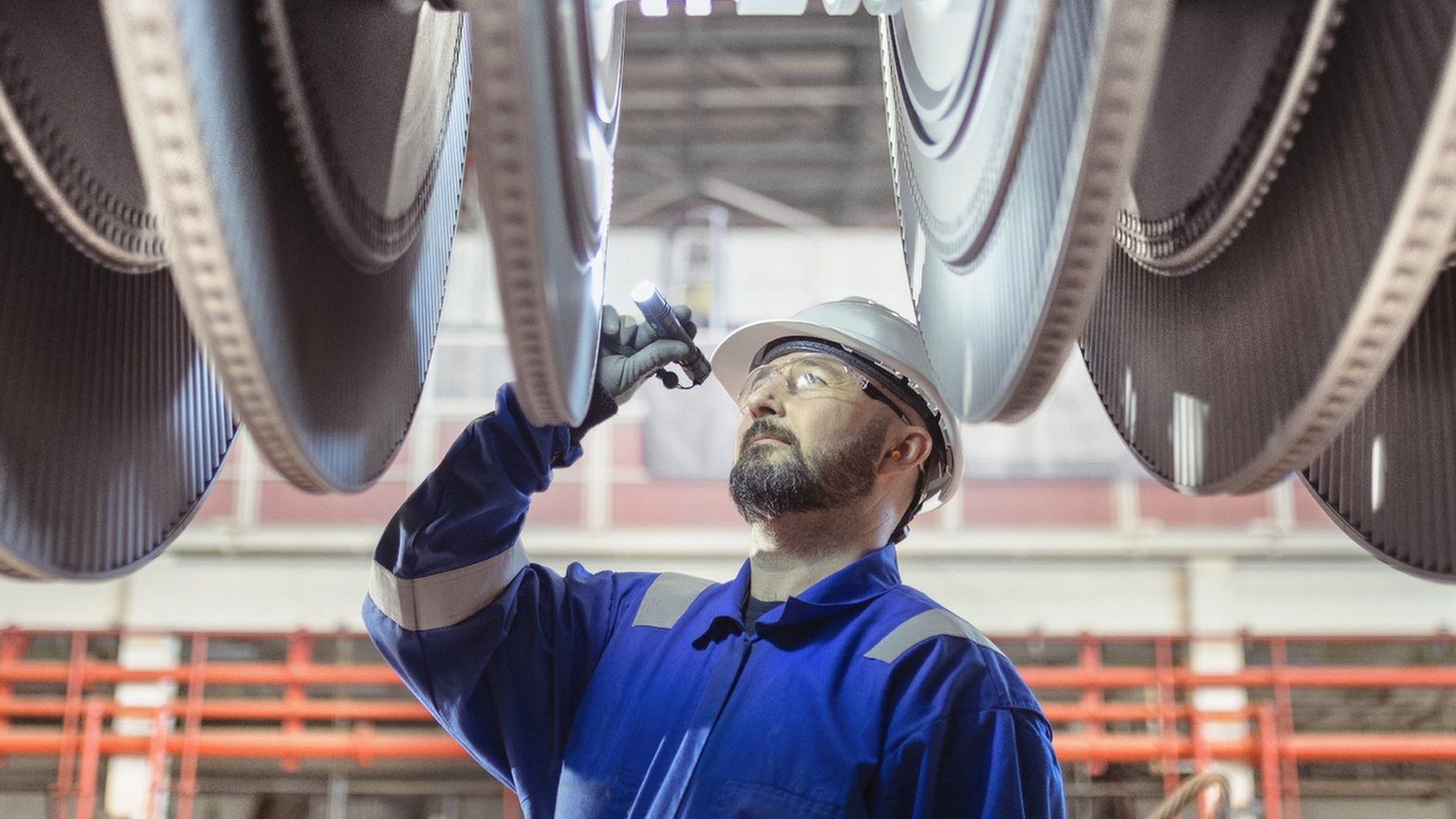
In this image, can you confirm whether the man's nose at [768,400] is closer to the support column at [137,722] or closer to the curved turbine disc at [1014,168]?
the curved turbine disc at [1014,168]

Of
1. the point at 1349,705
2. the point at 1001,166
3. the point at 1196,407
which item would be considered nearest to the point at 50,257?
the point at 1001,166

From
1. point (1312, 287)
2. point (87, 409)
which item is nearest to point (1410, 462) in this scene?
point (1312, 287)

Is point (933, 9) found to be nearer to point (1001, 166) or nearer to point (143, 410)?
point (1001, 166)

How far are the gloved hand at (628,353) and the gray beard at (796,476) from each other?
372 millimetres

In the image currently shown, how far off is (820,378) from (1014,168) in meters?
1.05

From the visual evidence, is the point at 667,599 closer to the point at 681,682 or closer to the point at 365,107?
the point at 681,682

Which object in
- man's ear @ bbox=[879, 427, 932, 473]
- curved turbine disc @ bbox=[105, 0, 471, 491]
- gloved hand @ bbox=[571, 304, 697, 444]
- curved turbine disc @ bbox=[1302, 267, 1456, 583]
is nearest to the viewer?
curved turbine disc @ bbox=[105, 0, 471, 491]

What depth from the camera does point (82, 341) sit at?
1.48 meters

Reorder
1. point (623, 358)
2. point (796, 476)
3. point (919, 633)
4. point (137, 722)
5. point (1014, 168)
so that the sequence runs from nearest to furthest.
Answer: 1. point (1014, 168)
2. point (623, 358)
3. point (919, 633)
4. point (796, 476)
5. point (137, 722)

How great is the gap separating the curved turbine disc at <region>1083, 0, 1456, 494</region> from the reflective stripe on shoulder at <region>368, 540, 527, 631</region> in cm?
95

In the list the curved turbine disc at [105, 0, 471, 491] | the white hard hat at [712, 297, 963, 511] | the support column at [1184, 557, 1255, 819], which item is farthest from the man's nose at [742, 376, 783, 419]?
the support column at [1184, 557, 1255, 819]

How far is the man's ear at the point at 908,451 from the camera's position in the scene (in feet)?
7.65

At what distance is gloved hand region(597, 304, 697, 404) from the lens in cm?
180

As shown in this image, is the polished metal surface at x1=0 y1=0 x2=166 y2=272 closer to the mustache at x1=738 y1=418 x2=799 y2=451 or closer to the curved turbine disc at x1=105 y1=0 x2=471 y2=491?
the curved turbine disc at x1=105 y1=0 x2=471 y2=491
